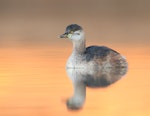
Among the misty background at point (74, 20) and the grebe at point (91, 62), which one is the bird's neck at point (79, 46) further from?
the misty background at point (74, 20)

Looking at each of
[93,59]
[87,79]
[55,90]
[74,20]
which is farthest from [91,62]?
[74,20]

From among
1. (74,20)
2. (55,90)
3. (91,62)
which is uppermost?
(74,20)

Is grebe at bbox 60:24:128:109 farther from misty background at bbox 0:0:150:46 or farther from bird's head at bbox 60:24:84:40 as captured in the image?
misty background at bbox 0:0:150:46

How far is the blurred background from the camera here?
9461 mm

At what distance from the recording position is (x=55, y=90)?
10.4 meters

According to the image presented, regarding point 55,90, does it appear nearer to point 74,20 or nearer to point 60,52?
point 60,52

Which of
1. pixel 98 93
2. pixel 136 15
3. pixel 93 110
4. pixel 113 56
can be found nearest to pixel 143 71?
pixel 113 56

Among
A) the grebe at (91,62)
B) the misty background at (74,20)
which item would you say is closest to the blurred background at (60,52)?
the misty background at (74,20)

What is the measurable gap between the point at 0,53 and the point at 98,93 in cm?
464

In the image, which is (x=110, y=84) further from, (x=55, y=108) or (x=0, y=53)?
(x=0, y=53)

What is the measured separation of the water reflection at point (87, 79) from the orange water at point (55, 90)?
0.27 ft

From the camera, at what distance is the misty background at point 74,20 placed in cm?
1770

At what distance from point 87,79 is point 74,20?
376 inches

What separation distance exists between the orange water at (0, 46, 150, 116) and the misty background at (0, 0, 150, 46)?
3.54 m
